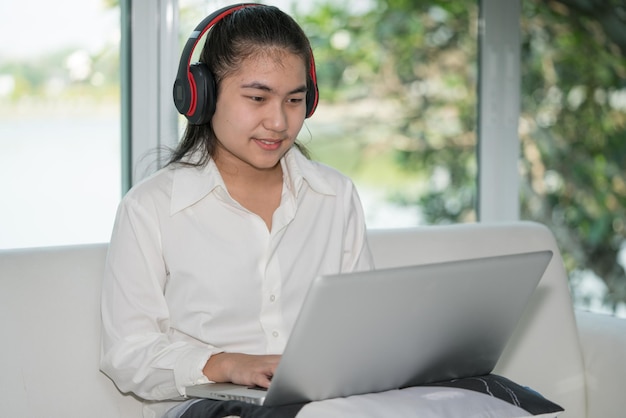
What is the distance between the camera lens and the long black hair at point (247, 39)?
1575 mm

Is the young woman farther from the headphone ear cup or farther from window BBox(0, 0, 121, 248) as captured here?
window BBox(0, 0, 121, 248)

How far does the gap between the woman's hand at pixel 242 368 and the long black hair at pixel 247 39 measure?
0.40 meters

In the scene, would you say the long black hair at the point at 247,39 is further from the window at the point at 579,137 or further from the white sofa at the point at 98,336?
the window at the point at 579,137

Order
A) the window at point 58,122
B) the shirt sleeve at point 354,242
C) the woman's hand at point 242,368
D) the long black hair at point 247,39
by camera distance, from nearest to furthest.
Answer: the woman's hand at point 242,368, the long black hair at point 247,39, the shirt sleeve at point 354,242, the window at point 58,122

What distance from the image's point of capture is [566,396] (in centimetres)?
195

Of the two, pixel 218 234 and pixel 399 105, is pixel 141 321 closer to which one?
pixel 218 234

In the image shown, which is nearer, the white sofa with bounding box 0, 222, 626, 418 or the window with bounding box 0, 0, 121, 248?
the white sofa with bounding box 0, 222, 626, 418

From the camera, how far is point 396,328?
4.05 feet

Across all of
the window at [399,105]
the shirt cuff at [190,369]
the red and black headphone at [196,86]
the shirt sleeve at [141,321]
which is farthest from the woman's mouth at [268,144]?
the window at [399,105]

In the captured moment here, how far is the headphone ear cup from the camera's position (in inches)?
60.8

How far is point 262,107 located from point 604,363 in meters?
0.96

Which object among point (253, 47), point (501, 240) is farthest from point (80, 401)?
point (501, 240)

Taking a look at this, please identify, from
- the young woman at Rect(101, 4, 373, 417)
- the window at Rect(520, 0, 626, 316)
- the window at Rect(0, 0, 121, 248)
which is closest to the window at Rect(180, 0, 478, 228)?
the window at Rect(520, 0, 626, 316)

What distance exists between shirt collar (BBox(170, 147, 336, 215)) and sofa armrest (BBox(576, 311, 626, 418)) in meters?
0.70
